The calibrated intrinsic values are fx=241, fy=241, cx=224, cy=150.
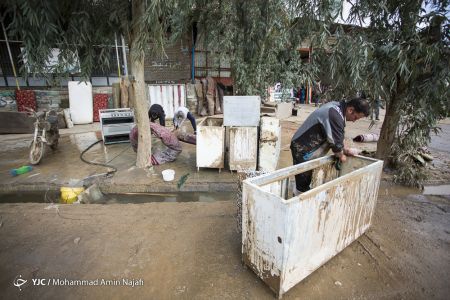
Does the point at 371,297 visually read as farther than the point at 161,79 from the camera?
No

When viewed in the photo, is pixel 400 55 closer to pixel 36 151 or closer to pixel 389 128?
pixel 389 128

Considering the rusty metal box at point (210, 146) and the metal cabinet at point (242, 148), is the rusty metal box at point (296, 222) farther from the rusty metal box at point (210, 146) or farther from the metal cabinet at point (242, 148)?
the rusty metal box at point (210, 146)

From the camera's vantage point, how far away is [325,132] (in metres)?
2.92

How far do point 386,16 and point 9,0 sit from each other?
500 centimetres

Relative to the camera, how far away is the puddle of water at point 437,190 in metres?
4.34

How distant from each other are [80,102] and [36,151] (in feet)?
12.9

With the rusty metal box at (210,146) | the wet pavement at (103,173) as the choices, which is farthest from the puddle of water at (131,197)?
the rusty metal box at (210,146)

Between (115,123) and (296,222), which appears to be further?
(115,123)

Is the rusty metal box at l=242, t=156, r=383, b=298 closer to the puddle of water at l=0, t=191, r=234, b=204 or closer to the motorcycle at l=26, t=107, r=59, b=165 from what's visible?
the puddle of water at l=0, t=191, r=234, b=204

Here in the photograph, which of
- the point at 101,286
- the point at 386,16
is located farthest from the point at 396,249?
the point at 386,16

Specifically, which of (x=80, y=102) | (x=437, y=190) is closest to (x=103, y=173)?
(x=80, y=102)

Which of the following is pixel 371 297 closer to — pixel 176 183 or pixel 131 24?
pixel 176 183

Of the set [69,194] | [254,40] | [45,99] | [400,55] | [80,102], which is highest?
[254,40]

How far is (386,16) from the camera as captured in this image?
387cm
